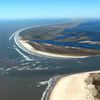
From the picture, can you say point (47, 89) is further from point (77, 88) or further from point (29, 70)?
point (29, 70)

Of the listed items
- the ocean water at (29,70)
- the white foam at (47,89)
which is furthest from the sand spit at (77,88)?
the ocean water at (29,70)

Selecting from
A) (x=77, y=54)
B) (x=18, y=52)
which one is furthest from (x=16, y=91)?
(x=18, y=52)

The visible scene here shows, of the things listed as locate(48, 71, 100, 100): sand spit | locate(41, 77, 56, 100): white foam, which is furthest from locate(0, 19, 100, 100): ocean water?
locate(48, 71, 100, 100): sand spit

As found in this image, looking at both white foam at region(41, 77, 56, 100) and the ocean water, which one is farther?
the ocean water

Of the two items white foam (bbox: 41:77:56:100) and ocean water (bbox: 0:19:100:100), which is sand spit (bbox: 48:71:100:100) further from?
ocean water (bbox: 0:19:100:100)

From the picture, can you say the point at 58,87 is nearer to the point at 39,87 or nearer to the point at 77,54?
the point at 39,87

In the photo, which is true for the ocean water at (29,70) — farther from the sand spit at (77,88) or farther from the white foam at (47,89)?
the sand spit at (77,88)

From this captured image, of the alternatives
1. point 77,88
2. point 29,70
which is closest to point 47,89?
point 77,88

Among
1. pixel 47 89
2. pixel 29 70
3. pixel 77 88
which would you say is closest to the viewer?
pixel 77 88
